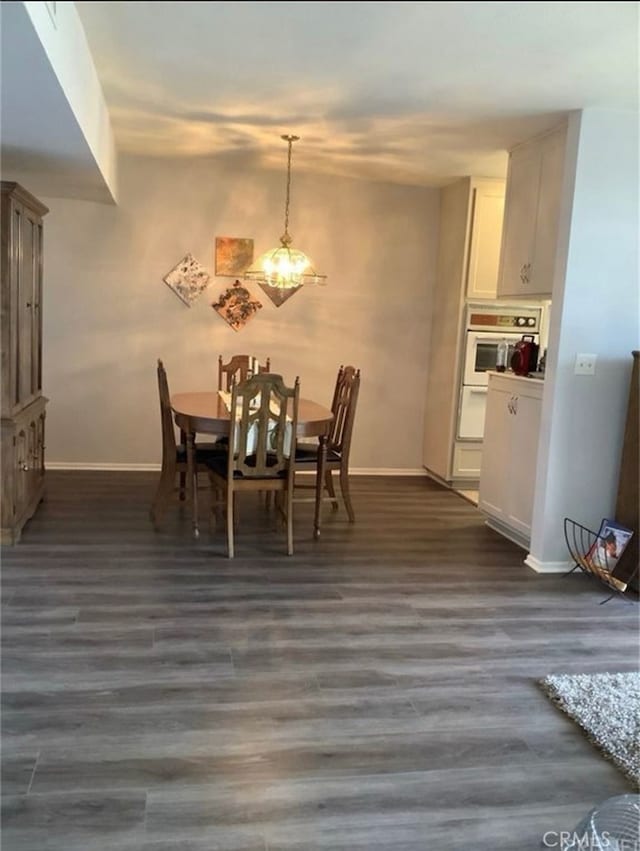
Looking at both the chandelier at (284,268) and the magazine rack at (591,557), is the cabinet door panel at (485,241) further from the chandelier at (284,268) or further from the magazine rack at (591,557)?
the magazine rack at (591,557)

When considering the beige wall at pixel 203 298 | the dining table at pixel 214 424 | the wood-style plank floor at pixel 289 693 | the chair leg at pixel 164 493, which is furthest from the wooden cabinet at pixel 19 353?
the beige wall at pixel 203 298

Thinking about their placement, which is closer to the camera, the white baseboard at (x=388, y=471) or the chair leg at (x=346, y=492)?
the chair leg at (x=346, y=492)

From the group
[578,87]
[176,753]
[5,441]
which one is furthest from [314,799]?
[578,87]

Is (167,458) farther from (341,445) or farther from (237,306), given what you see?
(237,306)

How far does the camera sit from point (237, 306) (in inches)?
226

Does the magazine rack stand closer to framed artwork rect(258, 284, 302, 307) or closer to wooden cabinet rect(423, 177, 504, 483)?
wooden cabinet rect(423, 177, 504, 483)

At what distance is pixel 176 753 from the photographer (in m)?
2.13

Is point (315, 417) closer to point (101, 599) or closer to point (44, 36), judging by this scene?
point (101, 599)

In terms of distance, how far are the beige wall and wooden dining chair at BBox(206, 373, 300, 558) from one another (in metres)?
1.92

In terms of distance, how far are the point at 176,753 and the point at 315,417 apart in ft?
7.60

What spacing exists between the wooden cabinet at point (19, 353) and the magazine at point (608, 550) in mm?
3142

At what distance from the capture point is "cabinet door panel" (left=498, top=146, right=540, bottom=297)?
164 inches

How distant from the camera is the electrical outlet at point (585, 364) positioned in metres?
3.74

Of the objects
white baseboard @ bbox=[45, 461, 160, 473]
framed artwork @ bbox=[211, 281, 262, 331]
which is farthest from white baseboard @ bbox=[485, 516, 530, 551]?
white baseboard @ bbox=[45, 461, 160, 473]
